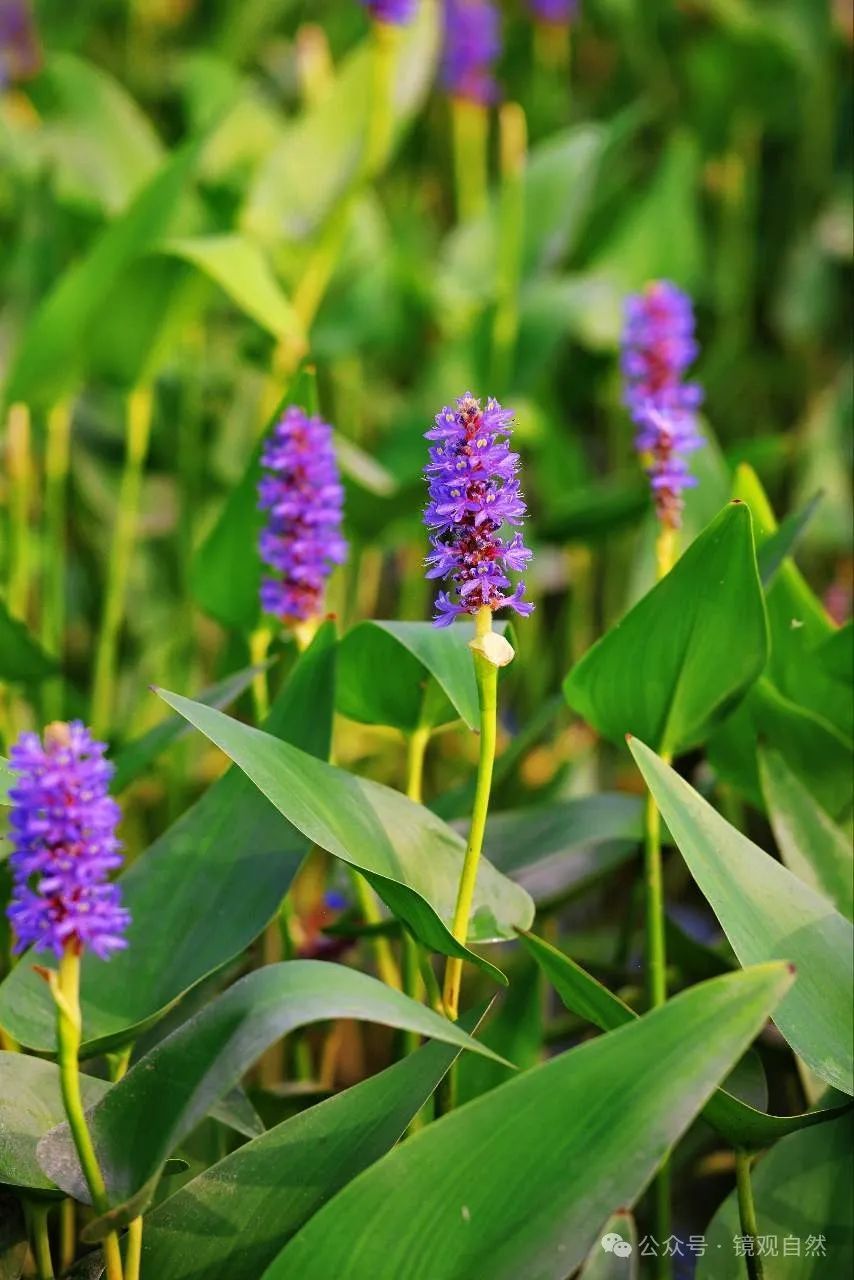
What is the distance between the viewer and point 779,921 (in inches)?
32.3

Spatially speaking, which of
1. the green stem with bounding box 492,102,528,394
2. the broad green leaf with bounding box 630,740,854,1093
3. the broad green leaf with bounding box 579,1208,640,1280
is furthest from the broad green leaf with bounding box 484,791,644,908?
the green stem with bounding box 492,102,528,394

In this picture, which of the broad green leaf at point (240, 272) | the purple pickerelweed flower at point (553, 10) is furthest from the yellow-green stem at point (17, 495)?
the purple pickerelweed flower at point (553, 10)

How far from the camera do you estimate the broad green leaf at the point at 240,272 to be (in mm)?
1264

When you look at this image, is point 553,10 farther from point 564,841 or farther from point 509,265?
point 564,841

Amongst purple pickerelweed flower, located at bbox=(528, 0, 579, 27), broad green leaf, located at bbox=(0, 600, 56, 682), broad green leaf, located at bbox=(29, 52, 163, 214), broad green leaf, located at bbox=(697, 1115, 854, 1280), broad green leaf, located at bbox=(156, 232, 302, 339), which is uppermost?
purple pickerelweed flower, located at bbox=(528, 0, 579, 27)

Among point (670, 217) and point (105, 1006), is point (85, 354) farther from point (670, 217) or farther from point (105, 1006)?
point (670, 217)

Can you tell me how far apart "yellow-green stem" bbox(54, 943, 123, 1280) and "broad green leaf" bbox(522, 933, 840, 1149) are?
0.24 meters

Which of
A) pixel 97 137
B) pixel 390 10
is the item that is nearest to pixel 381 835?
pixel 390 10

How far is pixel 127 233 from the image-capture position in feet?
4.28

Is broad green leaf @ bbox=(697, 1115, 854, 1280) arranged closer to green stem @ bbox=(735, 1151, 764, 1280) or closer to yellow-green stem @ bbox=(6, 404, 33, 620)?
green stem @ bbox=(735, 1151, 764, 1280)

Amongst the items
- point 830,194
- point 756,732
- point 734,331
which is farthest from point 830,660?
point 830,194

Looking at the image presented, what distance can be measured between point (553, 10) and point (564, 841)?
171cm

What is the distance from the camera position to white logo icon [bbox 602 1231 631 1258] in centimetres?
74

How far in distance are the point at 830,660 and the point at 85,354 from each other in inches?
29.3
